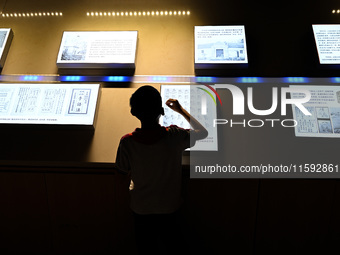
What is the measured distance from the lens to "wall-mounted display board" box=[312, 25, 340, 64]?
93.8 inches

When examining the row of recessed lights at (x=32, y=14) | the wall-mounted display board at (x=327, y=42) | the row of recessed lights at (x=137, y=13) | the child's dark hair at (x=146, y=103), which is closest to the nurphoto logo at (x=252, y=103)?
the wall-mounted display board at (x=327, y=42)

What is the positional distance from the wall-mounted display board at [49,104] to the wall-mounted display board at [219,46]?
0.88 metres

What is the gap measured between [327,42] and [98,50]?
1.89 meters

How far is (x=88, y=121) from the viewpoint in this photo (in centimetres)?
212

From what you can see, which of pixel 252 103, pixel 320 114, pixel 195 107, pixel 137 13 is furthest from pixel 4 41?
pixel 320 114

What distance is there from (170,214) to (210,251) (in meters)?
0.71

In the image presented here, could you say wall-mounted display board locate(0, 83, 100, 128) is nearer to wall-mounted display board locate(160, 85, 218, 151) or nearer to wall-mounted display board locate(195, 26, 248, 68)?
wall-mounted display board locate(160, 85, 218, 151)

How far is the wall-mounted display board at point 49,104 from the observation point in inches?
84.2

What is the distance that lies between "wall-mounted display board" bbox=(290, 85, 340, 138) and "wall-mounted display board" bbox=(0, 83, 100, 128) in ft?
A: 4.79

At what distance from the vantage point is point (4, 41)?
2607 mm

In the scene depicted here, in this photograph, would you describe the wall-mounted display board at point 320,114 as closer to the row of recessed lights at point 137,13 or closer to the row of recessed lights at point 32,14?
the row of recessed lights at point 137,13

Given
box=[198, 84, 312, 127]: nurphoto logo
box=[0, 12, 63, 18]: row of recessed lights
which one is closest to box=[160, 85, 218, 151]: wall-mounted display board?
box=[198, 84, 312, 127]: nurphoto logo

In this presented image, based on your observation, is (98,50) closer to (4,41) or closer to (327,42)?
(4,41)

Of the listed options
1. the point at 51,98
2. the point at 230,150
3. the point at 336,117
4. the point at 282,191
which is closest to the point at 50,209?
the point at 51,98
